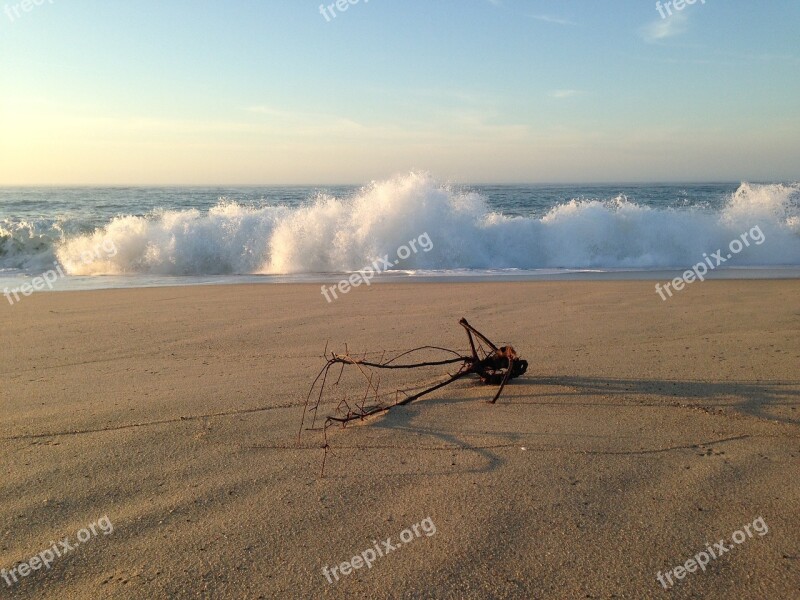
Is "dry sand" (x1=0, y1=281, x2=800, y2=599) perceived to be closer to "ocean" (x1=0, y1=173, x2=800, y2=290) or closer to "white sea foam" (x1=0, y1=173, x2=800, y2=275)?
"ocean" (x1=0, y1=173, x2=800, y2=290)

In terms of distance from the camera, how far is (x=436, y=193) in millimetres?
15398

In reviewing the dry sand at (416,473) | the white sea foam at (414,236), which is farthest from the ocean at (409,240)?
the dry sand at (416,473)

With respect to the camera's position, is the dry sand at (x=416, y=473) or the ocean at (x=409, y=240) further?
the ocean at (x=409, y=240)

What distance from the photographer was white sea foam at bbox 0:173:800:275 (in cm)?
1399

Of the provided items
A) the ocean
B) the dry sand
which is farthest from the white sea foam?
the dry sand

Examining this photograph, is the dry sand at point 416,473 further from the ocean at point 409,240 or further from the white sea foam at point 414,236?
the white sea foam at point 414,236

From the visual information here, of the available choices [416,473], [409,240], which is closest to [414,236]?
[409,240]

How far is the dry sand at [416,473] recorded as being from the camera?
210 cm

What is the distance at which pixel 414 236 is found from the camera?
577 inches

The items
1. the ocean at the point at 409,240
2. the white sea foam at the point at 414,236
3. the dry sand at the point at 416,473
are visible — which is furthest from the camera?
the white sea foam at the point at 414,236

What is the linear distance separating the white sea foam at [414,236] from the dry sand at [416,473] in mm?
Answer: 8654

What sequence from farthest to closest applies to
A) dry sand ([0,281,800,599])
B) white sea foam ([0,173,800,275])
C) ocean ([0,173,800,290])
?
white sea foam ([0,173,800,275]) < ocean ([0,173,800,290]) < dry sand ([0,281,800,599])

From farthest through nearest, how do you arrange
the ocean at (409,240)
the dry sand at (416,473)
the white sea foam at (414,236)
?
the white sea foam at (414,236)
the ocean at (409,240)
the dry sand at (416,473)

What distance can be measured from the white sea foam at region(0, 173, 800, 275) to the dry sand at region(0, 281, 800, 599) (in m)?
8.65
